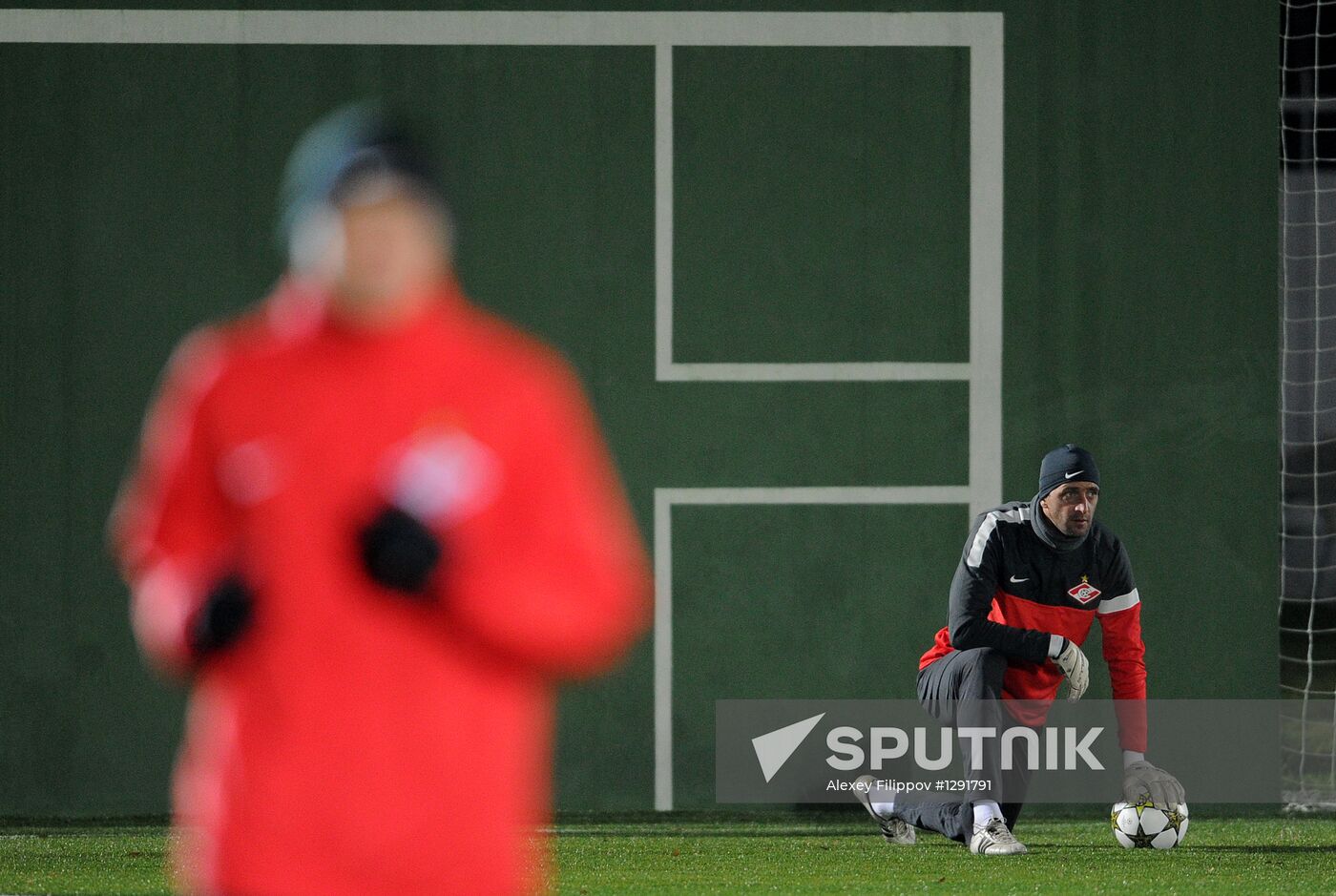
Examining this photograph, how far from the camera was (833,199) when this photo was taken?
7.46 metres

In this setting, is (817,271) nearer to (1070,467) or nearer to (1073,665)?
(1070,467)

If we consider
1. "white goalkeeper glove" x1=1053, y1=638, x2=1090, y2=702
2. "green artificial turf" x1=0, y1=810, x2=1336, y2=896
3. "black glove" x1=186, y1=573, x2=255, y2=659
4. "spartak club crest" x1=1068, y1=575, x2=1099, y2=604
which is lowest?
"green artificial turf" x1=0, y1=810, x2=1336, y2=896

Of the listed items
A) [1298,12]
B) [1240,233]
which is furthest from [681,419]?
[1298,12]

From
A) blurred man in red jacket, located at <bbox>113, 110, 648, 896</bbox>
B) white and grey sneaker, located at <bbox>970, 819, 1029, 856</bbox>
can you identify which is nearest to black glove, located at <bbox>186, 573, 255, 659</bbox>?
blurred man in red jacket, located at <bbox>113, 110, 648, 896</bbox>

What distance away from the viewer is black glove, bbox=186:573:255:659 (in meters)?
1.64

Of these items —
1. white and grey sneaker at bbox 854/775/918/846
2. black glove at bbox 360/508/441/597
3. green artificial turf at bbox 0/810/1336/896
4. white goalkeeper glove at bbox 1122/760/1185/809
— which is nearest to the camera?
black glove at bbox 360/508/441/597

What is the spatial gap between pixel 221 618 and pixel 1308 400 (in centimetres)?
655

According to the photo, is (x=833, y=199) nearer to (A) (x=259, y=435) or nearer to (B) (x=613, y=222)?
(B) (x=613, y=222)

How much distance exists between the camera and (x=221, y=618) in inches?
64.6

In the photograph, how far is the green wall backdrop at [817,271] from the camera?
7.40m

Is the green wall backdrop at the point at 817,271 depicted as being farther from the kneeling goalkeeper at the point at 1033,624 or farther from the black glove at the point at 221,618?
the black glove at the point at 221,618

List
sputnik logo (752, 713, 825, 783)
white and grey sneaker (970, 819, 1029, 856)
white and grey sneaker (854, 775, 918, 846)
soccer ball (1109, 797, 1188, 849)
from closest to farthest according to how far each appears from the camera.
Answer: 1. white and grey sneaker (970, 819, 1029, 856)
2. soccer ball (1109, 797, 1188, 849)
3. white and grey sneaker (854, 775, 918, 846)
4. sputnik logo (752, 713, 825, 783)

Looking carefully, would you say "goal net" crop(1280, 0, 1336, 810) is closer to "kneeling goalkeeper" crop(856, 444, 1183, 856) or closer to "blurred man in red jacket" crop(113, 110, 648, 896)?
"kneeling goalkeeper" crop(856, 444, 1183, 856)

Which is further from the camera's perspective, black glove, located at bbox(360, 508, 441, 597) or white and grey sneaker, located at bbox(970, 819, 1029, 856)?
white and grey sneaker, located at bbox(970, 819, 1029, 856)
